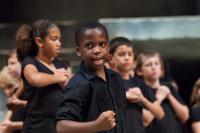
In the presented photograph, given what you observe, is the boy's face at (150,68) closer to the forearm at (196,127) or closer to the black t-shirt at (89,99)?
the forearm at (196,127)

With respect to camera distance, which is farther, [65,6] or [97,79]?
[65,6]

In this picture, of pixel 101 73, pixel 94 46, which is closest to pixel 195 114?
pixel 101 73

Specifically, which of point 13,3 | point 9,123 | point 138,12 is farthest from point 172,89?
point 13,3

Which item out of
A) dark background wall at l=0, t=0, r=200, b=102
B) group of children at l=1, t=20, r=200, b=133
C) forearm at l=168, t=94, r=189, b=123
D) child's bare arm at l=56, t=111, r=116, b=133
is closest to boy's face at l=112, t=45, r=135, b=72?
group of children at l=1, t=20, r=200, b=133

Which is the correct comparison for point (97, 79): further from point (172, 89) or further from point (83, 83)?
point (172, 89)

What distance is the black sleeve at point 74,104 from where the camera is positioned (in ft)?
9.49

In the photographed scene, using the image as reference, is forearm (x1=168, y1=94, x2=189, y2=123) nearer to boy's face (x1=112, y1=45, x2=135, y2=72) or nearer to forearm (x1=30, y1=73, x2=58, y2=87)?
boy's face (x1=112, y1=45, x2=135, y2=72)

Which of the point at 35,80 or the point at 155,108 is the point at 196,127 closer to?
the point at 155,108

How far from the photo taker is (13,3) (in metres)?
8.58

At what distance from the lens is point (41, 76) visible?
3.95 metres

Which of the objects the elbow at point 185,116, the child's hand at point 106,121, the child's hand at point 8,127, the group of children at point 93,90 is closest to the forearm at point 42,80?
the group of children at point 93,90

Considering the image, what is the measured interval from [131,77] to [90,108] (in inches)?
62.9

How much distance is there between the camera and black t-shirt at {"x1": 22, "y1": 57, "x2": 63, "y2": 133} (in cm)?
402

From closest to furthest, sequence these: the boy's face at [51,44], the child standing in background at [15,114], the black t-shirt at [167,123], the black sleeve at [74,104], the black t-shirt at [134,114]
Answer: the black sleeve at [74,104]
the boy's face at [51,44]
the black t-shirt at [134,114]
the child standing in background at [15,114]
the black t-shirt at [167,123]
